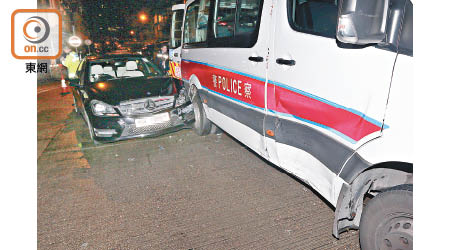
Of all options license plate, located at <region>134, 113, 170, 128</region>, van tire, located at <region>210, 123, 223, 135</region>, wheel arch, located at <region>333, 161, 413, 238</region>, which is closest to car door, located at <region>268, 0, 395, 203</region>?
wheel arch, located at <region>333, 161, 413, 238</region>

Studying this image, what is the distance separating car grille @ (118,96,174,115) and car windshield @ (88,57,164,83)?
123cm

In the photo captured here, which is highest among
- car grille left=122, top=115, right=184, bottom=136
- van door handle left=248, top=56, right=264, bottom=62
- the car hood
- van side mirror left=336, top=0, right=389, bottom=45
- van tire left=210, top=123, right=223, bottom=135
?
van side mirror left=336, top=0, right=389, bottom=45

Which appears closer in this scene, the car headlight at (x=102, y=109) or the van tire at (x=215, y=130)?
the car headlight at (x=102, y=109)

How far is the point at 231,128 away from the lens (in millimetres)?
3875

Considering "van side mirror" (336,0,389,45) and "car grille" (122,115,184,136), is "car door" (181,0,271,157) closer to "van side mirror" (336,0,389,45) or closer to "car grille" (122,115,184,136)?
"car grille" (122,115,184,136)

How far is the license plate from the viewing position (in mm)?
4488

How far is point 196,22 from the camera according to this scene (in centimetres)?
502

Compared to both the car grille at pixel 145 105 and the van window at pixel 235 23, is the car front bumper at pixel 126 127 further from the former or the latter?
the van window at pixel 235 23

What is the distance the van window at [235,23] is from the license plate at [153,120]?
128 centimetres

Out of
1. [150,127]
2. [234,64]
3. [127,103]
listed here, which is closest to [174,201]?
[234,64]

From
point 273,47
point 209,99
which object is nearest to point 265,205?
point 273,47

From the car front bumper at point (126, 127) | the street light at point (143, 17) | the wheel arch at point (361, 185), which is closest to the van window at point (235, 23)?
the car front bumper at point (126, 127)

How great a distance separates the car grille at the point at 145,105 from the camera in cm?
448

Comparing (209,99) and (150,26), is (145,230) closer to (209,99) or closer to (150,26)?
(209,99)
